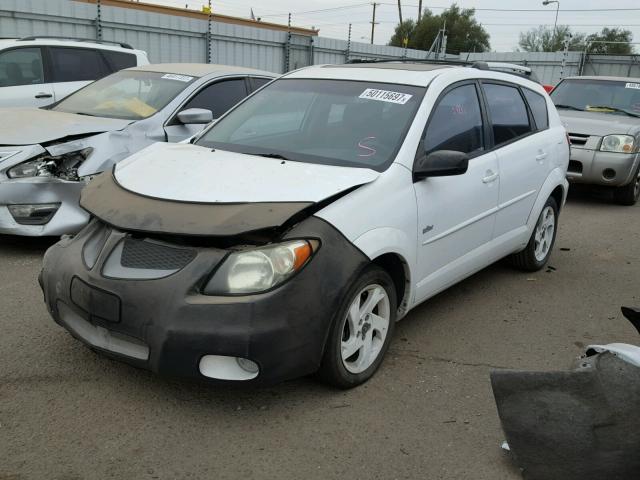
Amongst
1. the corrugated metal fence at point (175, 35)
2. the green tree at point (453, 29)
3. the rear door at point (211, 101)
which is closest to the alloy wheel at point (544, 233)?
the rear door at point (211, 101)

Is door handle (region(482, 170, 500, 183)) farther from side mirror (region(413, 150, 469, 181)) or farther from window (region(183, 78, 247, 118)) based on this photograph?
window (region(183, 78, 247, 118))

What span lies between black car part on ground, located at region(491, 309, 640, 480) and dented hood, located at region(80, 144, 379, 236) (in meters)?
1.25

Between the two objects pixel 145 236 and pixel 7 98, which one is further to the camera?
pixel 7 98

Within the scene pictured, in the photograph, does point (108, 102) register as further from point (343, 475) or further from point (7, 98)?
point (343, 475)

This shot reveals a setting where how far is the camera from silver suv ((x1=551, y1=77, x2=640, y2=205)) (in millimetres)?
8719

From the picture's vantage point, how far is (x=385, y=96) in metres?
4.11

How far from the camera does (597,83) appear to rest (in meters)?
10.2

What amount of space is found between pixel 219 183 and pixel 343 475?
1.54 meters

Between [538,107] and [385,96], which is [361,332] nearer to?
[385,96]

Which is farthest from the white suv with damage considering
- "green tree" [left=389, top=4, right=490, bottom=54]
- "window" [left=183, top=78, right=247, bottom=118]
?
"green tree" [left=389, top=4, right=490, bottom=54]

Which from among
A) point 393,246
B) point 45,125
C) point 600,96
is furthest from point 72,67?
point 600,96

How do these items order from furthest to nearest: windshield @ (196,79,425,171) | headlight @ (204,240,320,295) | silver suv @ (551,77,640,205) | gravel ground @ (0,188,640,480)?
silver suv @ (551,77,640,205) → windshield @ (196,79,425,171) → headlight @ (204,240,320,295) → gravel ground @ (0,188,640,480)

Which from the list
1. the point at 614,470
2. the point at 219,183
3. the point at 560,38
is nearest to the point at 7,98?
the point at 219,183

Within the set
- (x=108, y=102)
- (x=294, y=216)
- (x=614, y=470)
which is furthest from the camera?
(x=108, y=102)
